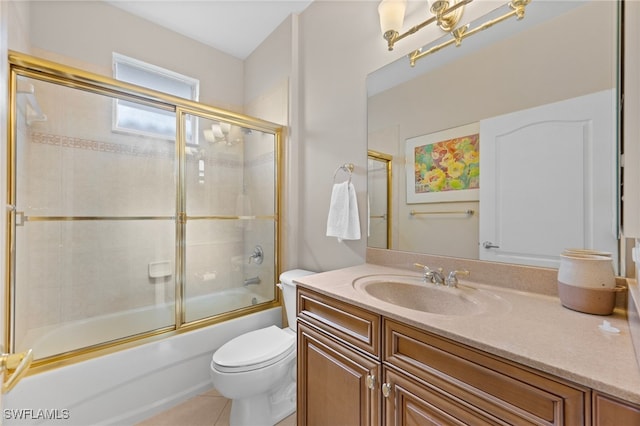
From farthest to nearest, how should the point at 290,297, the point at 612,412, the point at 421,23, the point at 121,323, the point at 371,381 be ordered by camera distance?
1. the point at 121,323
2. the point at 290,297
3. the point at 421,23
4. the point at 371,381
5. the point at 612,412

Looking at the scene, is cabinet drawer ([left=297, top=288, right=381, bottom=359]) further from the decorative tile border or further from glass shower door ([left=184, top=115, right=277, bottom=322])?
the decorative tile border

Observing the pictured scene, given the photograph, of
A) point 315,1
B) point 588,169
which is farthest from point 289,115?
point 588,169

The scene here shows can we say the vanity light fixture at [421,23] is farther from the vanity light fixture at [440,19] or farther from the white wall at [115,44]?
the white wall at [115,44]

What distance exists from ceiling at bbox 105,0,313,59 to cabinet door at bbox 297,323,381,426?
2329mm

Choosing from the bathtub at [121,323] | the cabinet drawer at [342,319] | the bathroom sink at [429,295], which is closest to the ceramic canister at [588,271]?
the bathroom sink at [429,295]

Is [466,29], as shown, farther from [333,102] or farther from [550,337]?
[550,337]

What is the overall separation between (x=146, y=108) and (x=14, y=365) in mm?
1744

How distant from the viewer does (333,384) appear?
39.8 inches

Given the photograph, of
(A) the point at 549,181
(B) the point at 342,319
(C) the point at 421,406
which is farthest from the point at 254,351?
(A) the point at 549,181

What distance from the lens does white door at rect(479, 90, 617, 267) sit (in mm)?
866

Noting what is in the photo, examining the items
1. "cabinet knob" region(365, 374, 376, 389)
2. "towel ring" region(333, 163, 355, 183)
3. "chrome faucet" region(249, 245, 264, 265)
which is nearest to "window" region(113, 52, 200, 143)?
"chrome faucet" region(249, 245, 264, 265)

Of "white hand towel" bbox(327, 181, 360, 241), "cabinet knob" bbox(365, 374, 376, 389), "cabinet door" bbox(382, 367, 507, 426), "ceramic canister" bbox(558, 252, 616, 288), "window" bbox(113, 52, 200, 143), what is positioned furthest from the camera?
"window" bbox(113, 52, 200, 143)

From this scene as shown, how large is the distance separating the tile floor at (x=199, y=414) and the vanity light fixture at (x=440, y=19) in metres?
2.16

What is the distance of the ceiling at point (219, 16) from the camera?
6.65 ft
